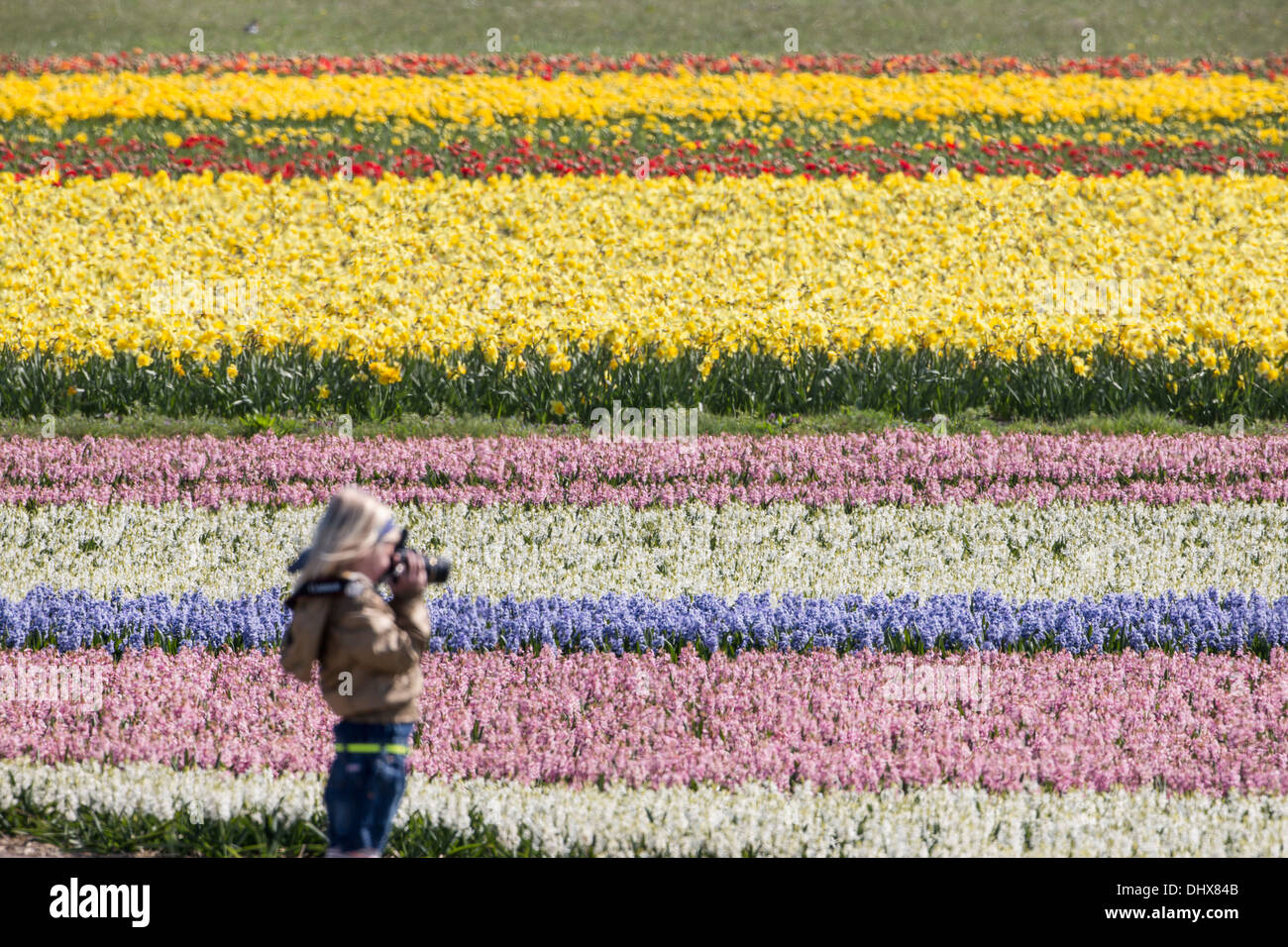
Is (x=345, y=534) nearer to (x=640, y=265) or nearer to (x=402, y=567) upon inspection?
(x=402, y=567)

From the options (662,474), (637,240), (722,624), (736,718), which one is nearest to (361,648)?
→ (736,718)

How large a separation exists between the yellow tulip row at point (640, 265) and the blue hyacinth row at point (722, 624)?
4826 mm

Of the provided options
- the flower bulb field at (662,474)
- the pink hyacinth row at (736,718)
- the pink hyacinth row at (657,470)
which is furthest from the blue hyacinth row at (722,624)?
the pink hyacinth row at (657,470)

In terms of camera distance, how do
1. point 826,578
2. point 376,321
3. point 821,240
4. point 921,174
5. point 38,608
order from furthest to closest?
1. point 921,174
2. point 821,240
3. point 376,321
4. point 826,578
5. point 38,608

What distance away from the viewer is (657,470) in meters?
9.84

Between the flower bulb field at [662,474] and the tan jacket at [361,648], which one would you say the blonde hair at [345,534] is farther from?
the flower bulb field at [662,474]

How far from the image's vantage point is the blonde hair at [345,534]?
13.2 ft

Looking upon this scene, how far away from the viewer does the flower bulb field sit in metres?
5.27

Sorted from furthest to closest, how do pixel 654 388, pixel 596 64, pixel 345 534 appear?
pixel 596 64
pixel 654 388
pixel 345 534

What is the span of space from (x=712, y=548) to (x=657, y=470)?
4.65ft

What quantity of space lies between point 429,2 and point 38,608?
3494cm

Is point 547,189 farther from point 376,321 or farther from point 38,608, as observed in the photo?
point 38,608

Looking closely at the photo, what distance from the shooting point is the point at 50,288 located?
46.4ft
